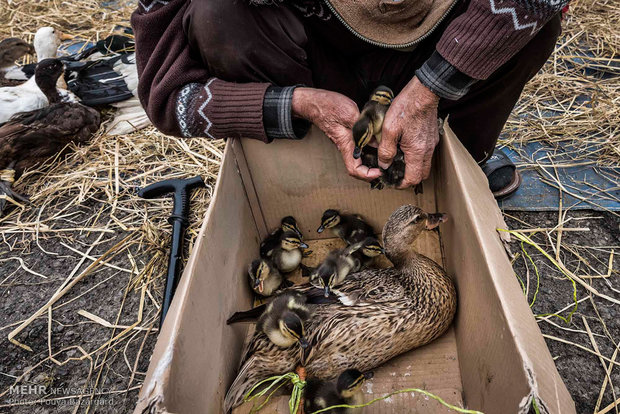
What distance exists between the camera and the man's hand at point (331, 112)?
5.00 feet

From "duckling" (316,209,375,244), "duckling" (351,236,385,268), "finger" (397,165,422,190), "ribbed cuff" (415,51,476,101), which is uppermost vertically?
"ribbed cuff" (415,51,476,101)

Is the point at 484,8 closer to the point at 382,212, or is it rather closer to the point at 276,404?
the point at 382,212

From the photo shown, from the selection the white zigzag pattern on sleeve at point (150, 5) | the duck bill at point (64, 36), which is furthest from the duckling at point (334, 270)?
the duck bill at point (64, 36)

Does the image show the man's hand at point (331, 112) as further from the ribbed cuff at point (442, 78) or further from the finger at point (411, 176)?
the ribbed cuff at point (442, 78)

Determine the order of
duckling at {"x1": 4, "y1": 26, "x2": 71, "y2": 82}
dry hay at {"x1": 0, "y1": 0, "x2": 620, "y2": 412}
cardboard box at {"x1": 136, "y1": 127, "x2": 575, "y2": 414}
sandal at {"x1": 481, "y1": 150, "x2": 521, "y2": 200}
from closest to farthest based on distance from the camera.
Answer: cardboard box at {"x1": 136, "y1": 127, "x2": 575, "y2": 414}, dry hay at {"x1": 0, "y1": 0, "x2": 620, "y2": 412}, sandal at {"x1": 481, "y1": 150, "x2": 521, "y2": 200}, duckling at {"x1": 4, "y1": 26, "x2": 71, "y2": 82}

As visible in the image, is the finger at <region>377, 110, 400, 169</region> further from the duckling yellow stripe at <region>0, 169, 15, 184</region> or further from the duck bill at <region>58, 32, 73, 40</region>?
the duck bill at <region>58, 32, 73, 40</region>

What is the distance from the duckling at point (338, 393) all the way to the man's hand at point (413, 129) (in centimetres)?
71

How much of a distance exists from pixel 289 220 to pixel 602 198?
4.65 ft

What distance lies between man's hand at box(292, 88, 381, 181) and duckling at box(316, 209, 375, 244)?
0.34 metres

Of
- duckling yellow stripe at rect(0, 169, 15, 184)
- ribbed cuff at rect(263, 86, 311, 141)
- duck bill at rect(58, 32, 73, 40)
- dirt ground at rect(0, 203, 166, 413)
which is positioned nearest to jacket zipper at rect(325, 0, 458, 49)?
ribbed cuff at rect(263, 86, 311, 141)

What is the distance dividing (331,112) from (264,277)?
0.65 meters

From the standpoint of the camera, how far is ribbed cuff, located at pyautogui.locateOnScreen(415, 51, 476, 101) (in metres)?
1.35

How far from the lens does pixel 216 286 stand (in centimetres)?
143

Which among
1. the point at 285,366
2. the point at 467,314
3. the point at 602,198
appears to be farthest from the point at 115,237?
the point at 602,198
